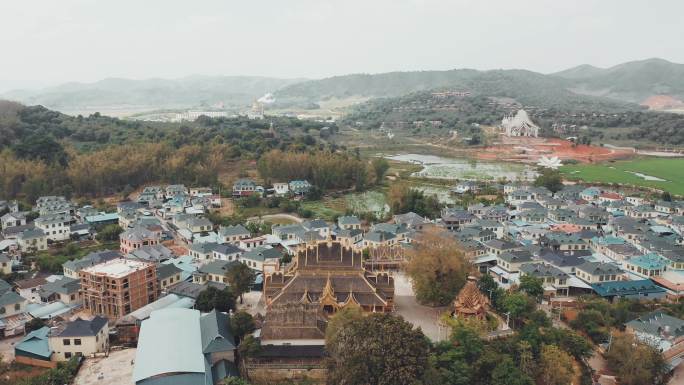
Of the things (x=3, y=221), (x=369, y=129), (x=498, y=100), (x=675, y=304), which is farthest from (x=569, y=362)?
(x=498, y=100)

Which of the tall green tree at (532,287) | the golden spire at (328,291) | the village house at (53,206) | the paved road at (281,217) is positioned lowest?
the paved road at (281,217)

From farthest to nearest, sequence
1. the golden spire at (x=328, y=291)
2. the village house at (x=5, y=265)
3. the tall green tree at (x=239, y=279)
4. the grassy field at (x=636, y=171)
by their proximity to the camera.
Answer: the grassy field at (x=636, y=171) < the village house at (x=5, y=265) < the tall green tree at (x=239, y=279) < the golden spire at (x=328, y=291)

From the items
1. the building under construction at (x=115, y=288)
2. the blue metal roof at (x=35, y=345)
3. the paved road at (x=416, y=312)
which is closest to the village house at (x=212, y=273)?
the building under construction at (x=115, y=288)

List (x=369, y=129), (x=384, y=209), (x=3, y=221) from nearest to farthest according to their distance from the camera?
(x=3, y=221) < (x=384, y=209) < (x=369, y=129)

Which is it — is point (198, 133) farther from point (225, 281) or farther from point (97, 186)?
point (225, 281)

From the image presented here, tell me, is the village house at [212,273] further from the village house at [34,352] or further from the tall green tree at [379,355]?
the tall green tree at [379,355]
